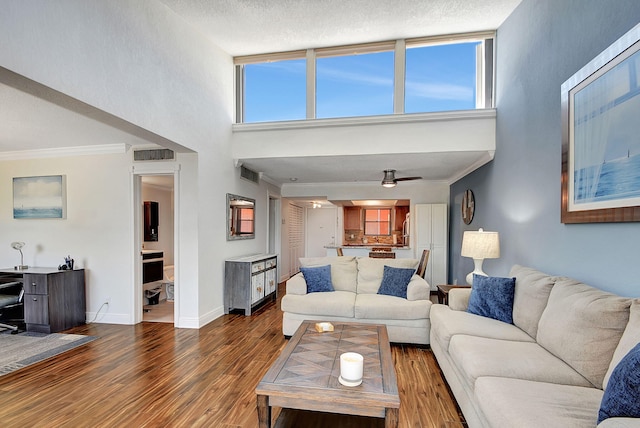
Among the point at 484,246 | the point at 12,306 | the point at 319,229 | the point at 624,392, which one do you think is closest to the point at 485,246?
the point at 484,246

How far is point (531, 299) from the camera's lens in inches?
90.8

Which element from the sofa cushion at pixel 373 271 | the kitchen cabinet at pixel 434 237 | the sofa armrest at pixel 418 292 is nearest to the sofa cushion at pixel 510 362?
the sofa armrest at pixel 418 292

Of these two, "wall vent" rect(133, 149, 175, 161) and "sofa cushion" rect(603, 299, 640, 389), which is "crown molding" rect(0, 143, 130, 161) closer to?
"wall vent" rect(133, 149, 175, 161)

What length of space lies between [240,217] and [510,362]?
4043 millimetres

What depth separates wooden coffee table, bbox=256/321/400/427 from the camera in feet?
5.04

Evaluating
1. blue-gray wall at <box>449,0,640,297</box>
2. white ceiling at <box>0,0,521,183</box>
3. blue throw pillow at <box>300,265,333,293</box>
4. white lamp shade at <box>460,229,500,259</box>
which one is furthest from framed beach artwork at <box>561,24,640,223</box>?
blue throw pillow at <box>300,265,333,293</box>

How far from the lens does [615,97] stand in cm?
188

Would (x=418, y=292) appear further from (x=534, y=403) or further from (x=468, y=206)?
(x=468, y=206)

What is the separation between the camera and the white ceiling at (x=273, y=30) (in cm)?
308

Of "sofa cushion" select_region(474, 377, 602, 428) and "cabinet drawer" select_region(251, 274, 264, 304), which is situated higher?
"sofa cushion" select_region(474, 377, 602, 428)

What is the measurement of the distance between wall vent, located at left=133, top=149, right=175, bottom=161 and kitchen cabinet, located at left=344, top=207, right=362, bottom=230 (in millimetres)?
5806

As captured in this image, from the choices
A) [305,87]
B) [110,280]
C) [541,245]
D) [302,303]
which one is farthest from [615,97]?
[110,280]

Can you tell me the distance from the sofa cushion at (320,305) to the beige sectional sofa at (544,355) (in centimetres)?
115

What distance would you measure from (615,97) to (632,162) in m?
0.46
